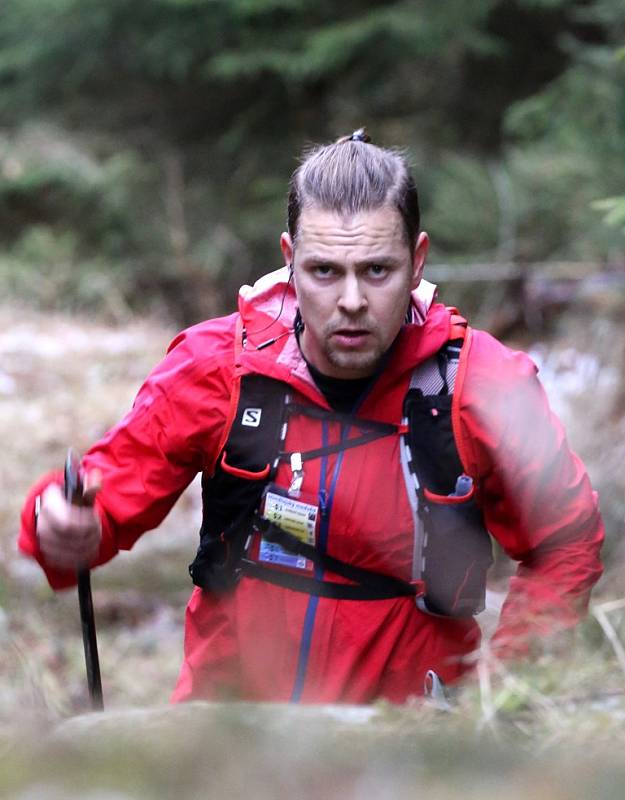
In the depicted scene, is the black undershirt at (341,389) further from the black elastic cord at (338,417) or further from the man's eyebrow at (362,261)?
the man's eyebrow at (362,261)

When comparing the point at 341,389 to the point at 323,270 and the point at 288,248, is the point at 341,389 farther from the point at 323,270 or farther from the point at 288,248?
the point at 288,248

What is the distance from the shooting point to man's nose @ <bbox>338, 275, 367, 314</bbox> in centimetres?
282

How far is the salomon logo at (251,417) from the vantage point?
2.86 metres

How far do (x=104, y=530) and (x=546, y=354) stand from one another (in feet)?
16.6

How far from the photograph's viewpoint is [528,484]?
2.86 m

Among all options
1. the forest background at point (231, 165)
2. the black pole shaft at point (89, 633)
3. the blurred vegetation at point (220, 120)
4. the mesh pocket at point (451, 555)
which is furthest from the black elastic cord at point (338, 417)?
the blurred vegetation at point (220, 120)

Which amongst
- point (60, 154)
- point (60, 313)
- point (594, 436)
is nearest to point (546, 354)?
point (594, 436)

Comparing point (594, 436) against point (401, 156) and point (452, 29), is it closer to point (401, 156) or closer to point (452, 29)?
point (401, 156)

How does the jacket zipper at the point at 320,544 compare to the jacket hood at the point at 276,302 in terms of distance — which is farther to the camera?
the jacket hood at the point at 276,302

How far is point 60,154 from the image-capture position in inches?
501

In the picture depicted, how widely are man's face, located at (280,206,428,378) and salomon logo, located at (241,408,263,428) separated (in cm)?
22

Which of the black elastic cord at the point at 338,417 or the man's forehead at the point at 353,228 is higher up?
Answer: the man's forehead at the point at 353,228

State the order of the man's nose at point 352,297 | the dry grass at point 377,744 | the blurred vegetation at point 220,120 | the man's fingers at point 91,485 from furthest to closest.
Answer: the blurred vegetation at point 220,120
the man's nose at point 352,297
the man's fingers at point 91,485
the dry grass at point 377,744

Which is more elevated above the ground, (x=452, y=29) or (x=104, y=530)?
(x=452, y=29)
